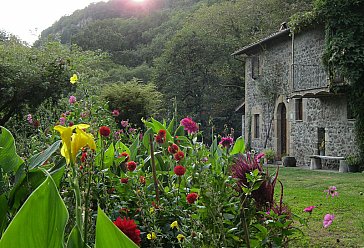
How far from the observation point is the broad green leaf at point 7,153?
1806 mm

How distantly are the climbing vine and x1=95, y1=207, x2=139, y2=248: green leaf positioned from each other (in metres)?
11.4

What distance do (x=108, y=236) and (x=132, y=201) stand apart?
1.62m

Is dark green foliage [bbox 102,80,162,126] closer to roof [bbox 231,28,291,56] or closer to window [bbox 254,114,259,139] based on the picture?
roof [bbox 231,28,291,56]

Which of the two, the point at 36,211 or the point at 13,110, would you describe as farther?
the point at 13,110

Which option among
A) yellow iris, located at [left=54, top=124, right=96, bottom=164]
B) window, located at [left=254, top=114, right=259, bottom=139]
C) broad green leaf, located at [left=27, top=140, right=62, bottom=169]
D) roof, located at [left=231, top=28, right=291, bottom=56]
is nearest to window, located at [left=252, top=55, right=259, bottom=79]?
roof, located at [left=231, top=28, right=291, bottom=56]

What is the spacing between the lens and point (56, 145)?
1.85 meters

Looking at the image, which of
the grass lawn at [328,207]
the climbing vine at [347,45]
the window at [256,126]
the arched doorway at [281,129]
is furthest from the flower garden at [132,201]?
the window at [256,126]

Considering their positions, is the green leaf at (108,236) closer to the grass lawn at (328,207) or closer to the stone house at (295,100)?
the grass lawn at (328,207)

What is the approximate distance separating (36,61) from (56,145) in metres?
9.56

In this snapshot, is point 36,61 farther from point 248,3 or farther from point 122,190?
point 248,3

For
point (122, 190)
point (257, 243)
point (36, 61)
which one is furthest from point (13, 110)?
point (257, 243)

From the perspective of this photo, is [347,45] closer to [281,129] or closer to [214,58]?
[281,129]

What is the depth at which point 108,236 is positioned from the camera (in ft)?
2.58

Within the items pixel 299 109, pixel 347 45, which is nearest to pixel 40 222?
pixel 347 45
